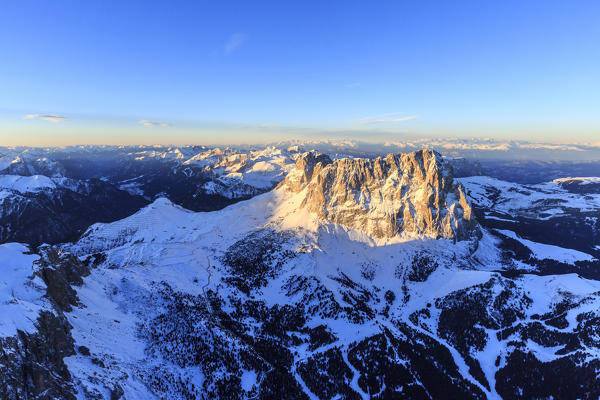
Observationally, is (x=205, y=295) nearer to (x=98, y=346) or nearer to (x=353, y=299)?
(x=98, y=346)

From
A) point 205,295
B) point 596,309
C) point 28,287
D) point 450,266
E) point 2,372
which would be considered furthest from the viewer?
point 450,266

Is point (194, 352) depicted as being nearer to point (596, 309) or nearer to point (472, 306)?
point (472, 306)

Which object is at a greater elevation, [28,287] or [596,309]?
[28,287]

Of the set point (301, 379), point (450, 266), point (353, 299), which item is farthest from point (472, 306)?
point (301, 379)

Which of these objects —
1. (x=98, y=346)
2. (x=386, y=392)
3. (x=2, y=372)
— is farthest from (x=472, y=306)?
(x=2, y=372)

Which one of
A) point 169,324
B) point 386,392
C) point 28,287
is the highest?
point 28,287

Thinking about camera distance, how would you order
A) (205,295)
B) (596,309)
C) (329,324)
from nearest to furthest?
(596,309) < (329,324) < (205,295)

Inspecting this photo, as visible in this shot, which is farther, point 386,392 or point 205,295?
point 205,295

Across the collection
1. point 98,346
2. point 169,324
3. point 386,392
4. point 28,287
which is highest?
point 28,287

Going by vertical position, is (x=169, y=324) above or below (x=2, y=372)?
below
